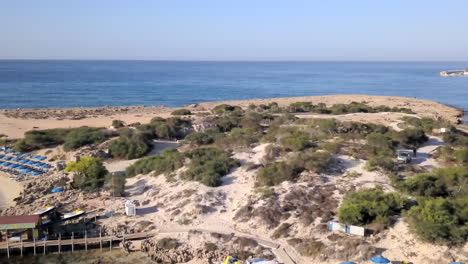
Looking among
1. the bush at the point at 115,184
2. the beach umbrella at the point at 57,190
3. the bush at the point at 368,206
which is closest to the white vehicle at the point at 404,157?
the bush at the point at 368,206

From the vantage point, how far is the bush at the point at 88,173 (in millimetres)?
27234

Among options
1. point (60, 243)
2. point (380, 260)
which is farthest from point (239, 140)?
point (380, 260)

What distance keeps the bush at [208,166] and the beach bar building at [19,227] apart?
30.6 ft

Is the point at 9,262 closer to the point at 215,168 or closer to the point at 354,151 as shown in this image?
the point at 215,168

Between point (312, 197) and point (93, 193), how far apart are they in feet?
47.0

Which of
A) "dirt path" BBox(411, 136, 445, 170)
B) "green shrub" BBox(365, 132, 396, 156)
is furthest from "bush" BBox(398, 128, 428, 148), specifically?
"green shrub" BBox(365, 132, 396, 156)

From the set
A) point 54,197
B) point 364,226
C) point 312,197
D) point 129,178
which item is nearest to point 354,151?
point 312,197

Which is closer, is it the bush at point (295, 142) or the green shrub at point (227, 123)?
the bush at point (295, 142)

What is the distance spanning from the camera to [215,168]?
26.3 metres

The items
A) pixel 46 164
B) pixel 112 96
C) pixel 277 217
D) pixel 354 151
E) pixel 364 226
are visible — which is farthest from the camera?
pixel 112 96

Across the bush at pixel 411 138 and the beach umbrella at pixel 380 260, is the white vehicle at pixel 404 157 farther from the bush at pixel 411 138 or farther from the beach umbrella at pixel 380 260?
the beach umbrella at pixel 380 260

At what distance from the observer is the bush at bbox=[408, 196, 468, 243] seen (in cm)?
1803

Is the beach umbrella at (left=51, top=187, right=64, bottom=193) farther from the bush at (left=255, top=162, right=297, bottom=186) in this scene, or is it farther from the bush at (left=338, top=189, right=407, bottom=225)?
the bush at (left=338, top=189, right=407, bottom=225)

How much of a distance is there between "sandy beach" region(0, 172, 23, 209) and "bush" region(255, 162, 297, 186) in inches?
628
